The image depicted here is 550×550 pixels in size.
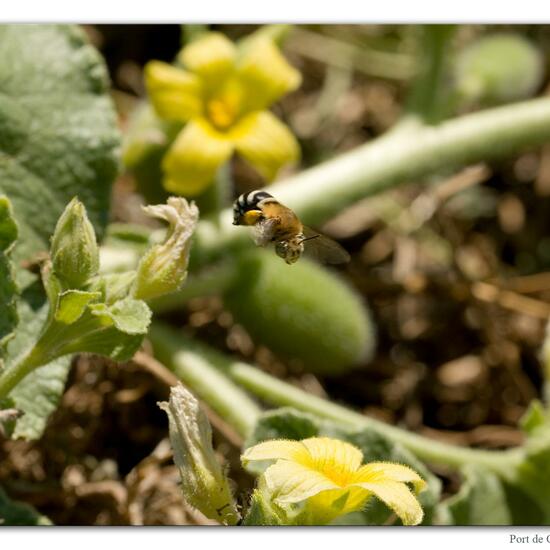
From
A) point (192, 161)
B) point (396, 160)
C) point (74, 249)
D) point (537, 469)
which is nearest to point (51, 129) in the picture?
point (192, 161)

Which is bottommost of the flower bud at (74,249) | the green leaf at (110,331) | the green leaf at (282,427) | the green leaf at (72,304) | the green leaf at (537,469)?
the green leaf at (537,469)

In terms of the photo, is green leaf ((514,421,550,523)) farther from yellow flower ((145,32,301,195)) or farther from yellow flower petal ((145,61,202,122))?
yellow flower petal ((145,61,202,122))

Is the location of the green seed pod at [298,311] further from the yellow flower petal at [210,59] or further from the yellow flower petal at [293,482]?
the yellow flower petal at [293,482]

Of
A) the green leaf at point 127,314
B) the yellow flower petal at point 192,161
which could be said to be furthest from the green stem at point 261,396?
the green leaf at point 127,314
